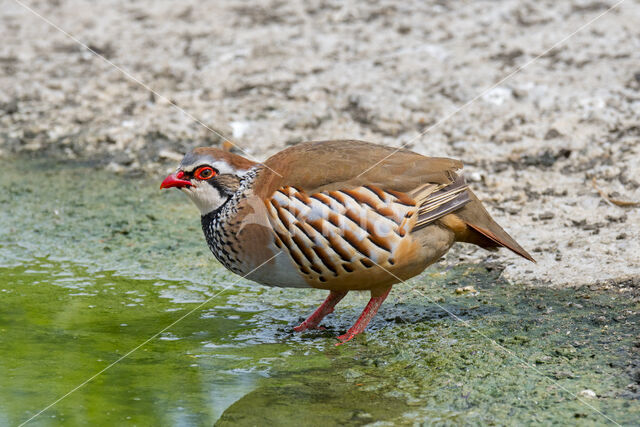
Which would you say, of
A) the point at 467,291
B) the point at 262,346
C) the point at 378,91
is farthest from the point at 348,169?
the point at 378,91

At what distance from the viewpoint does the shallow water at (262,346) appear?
3.86 metres

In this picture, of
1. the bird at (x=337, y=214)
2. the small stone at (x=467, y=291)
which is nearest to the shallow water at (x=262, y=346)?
the small stone at (x=467, y=291)

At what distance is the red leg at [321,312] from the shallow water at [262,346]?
0.07 metres

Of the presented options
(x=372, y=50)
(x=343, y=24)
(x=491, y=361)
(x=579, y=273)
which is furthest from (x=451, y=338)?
(x=343, y=24)

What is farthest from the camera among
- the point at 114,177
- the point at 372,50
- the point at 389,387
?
the point at 372,50

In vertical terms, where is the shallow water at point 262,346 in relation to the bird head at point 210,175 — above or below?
below

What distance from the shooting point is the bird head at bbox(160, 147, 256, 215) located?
4738 mm

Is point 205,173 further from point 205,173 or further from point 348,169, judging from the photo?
point 348,169

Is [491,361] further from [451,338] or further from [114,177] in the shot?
[114,177]

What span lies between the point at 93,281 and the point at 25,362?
110 centimetres

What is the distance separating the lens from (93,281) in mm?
5438

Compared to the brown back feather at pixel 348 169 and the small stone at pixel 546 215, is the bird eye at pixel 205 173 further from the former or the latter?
the small stone at pixel 546 215

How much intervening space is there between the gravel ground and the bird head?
1.59 meters

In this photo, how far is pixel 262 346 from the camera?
462 cm
